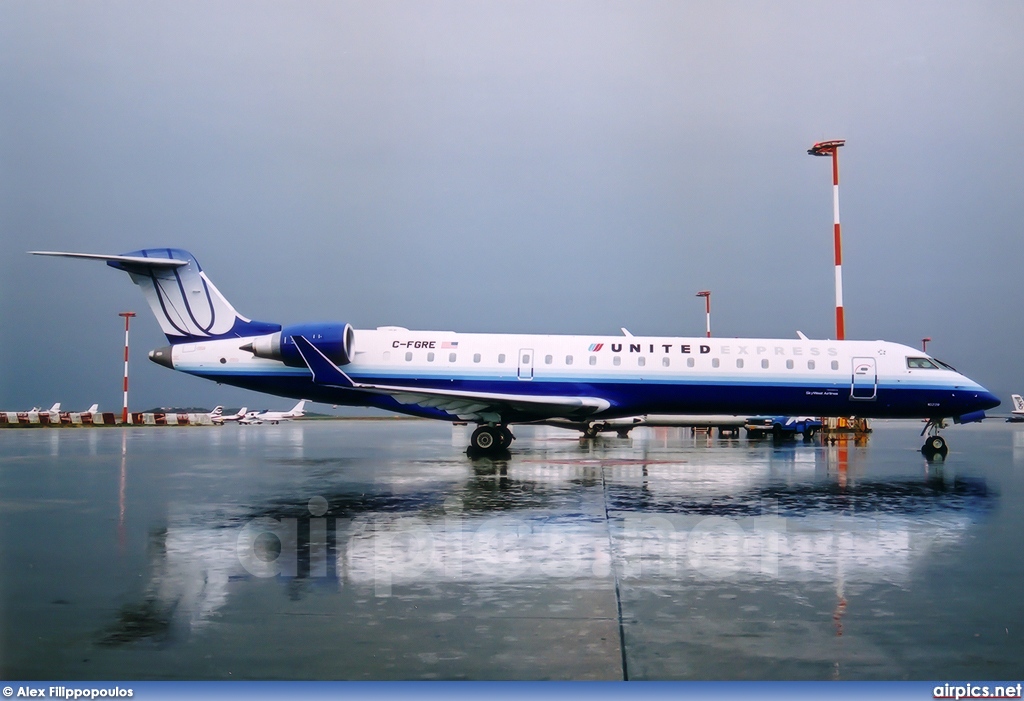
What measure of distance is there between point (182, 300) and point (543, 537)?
15032 millimetres

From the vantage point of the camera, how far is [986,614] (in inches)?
213

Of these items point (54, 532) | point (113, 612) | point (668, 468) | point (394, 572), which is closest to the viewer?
point (113, 612)

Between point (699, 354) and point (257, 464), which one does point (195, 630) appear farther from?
point (699, 354)

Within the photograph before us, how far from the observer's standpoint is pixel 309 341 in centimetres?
1912

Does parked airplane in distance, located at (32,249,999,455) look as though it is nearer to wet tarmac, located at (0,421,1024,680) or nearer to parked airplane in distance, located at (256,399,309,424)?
wet tarmac, located at (0,421,1024,680)

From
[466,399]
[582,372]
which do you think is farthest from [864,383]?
[466,399]

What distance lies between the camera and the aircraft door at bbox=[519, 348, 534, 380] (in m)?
19.5

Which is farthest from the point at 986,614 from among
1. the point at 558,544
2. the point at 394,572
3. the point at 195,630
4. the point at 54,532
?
the point at 54,532

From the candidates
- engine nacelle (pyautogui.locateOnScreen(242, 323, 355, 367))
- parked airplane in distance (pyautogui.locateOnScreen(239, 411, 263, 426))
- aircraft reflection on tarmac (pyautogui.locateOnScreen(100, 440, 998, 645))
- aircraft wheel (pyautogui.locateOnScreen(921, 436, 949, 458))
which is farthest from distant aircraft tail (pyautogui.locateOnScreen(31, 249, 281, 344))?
parked airplane in distance (pyautogui.locateOnScreen(239, 411, 263, 426))

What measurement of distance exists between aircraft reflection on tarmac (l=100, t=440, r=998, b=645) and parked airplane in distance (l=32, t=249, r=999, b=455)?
19.3 feet

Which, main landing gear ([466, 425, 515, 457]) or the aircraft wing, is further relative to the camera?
main landing gear ([466, 425, 515, 457])

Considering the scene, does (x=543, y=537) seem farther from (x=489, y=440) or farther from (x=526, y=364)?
(x=526, y=364)

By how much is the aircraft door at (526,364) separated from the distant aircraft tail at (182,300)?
6161 mm

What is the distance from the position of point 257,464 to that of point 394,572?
1148 cm
